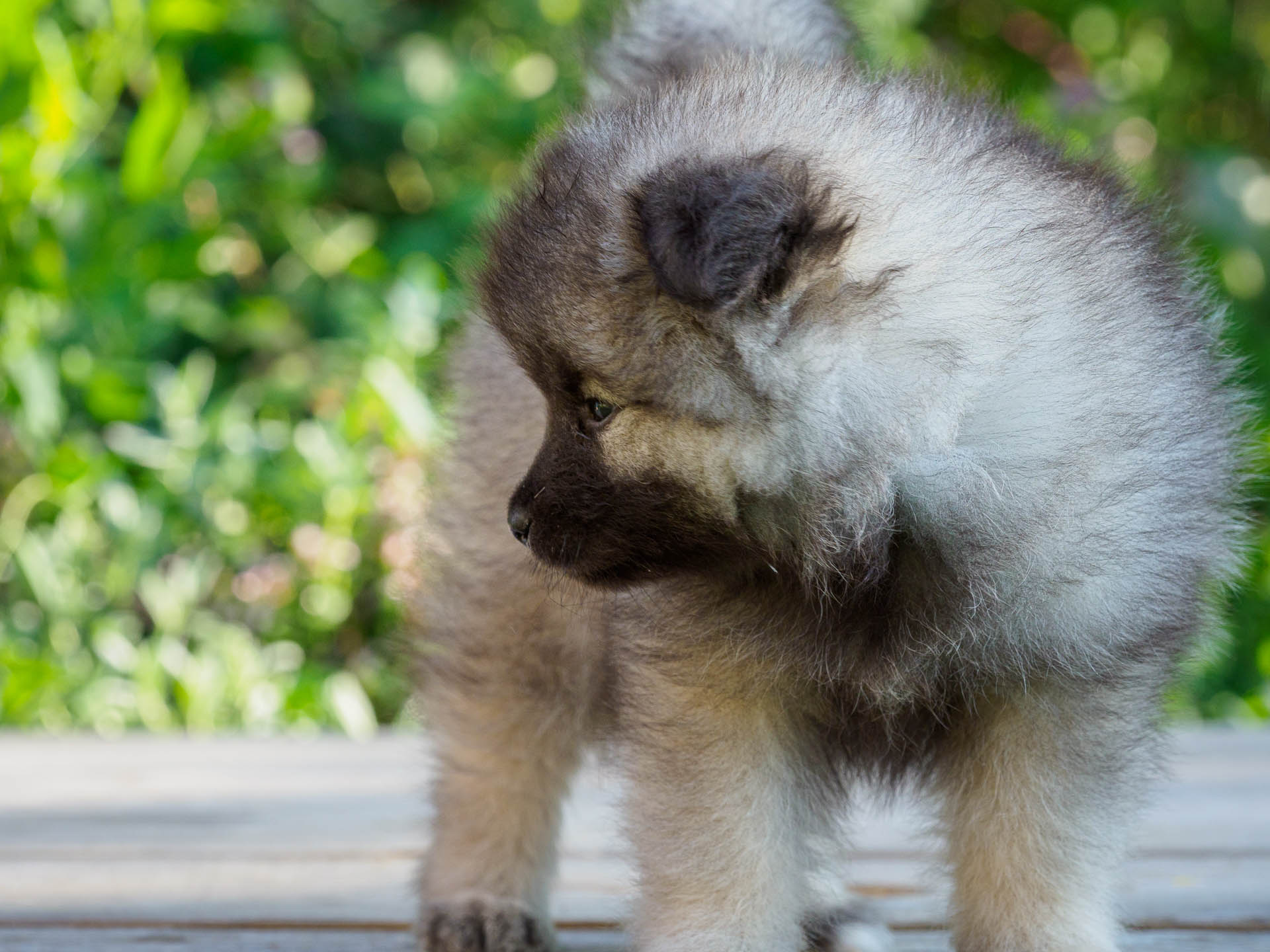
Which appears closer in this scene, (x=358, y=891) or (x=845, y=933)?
(x=845, y=933)

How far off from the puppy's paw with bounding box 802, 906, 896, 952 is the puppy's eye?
0.88 meters

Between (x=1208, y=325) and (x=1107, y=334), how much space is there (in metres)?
0.41

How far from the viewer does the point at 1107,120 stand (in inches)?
241

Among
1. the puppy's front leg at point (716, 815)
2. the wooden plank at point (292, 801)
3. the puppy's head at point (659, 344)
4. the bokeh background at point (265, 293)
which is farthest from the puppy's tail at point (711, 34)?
the bokeh background at point (265, 293)

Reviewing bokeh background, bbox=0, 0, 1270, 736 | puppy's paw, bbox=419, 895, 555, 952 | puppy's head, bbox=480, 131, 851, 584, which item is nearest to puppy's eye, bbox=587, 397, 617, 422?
puppy's head, bbox=480, 131, 851, 584

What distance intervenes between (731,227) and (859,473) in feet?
1.11

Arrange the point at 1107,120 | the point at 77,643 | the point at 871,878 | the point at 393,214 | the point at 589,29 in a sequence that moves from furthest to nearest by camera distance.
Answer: the point at 393,214 < the point at 1107,120 < the point at 77,643 < the point at 589,29 < the point at 871,878

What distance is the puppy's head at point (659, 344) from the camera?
174 centimetres

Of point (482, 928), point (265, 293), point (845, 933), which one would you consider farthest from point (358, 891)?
point (265, 293)

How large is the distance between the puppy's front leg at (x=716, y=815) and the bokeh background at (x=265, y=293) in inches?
89.5

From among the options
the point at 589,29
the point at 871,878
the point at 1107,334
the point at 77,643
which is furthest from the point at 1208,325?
the point at 77,643

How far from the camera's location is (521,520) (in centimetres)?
194

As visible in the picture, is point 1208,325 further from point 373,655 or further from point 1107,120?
point 1107,120

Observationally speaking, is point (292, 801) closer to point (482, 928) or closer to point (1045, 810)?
point (482, 928)
